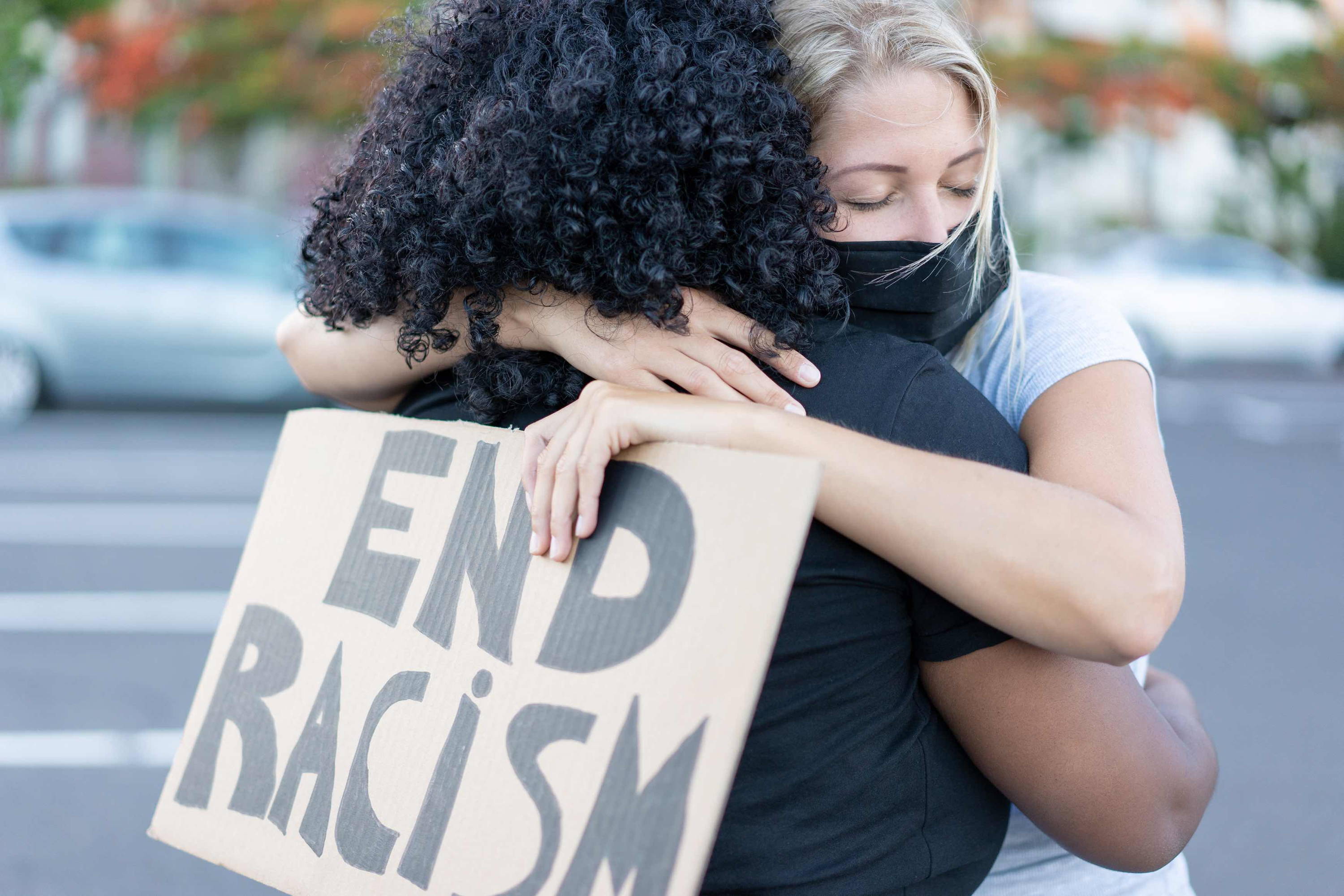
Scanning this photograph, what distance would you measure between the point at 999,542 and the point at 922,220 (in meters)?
0.48

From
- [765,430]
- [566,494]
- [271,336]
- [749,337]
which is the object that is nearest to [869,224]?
[749,337]

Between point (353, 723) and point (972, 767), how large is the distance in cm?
69

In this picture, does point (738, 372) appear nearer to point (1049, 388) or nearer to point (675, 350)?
point (675, 350)

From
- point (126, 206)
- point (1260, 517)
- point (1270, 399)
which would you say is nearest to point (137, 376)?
point (126, 206)

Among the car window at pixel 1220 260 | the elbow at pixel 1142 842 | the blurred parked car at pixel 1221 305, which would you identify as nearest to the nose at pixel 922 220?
the elbow at pixel 1142 842

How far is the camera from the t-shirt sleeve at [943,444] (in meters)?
1.26

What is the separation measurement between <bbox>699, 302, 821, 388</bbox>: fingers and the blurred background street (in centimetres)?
73

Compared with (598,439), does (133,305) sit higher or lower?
lower

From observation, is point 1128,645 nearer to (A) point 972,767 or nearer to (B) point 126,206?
(A) point 972,767

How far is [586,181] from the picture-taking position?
4.06ft

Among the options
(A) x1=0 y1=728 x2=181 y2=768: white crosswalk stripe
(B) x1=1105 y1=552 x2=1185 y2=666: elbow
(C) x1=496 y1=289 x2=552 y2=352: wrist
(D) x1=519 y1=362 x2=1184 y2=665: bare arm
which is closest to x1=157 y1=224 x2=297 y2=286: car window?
(A) x1=0 y1=728 x2=181 y2=768: white crosswalk stripe

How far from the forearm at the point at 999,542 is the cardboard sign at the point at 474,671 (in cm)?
8

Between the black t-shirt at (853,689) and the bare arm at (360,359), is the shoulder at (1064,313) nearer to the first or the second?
the black t-shirt at (853,689)

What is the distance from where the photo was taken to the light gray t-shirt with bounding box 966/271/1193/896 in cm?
152
